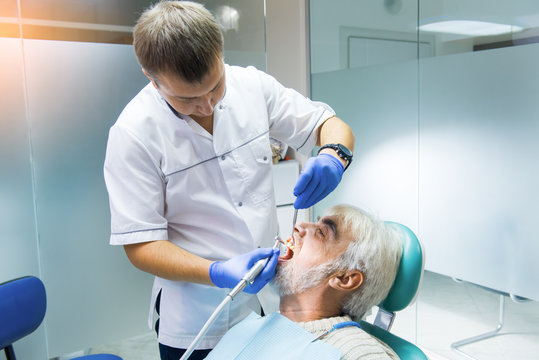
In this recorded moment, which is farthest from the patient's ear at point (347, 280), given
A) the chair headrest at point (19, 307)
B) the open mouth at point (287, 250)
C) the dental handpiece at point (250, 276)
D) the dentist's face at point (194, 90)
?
the chair headrest at point (19, 307)

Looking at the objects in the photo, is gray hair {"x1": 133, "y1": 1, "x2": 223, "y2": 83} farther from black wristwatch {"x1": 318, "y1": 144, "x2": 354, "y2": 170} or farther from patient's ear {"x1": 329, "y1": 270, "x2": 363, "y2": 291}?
patient's ear {"x1": 329, "y1": 270, "x2": 363, "y2": 291}

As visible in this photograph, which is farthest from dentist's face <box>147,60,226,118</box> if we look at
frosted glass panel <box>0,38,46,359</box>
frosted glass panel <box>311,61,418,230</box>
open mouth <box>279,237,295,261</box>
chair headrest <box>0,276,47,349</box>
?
frosted glass panel <box>311,61,418,230</box>

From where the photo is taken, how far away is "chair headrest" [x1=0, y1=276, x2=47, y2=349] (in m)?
1.67

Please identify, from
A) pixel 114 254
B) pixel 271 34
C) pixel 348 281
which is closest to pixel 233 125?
pixel 348 281

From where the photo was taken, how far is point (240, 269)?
45.3 inches

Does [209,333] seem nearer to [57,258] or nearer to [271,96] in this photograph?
[271,96]

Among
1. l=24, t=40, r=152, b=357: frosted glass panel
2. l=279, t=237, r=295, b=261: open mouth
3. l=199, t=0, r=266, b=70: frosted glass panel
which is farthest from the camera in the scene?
l=199, t=0, r=266, b=70: frosted glass panel

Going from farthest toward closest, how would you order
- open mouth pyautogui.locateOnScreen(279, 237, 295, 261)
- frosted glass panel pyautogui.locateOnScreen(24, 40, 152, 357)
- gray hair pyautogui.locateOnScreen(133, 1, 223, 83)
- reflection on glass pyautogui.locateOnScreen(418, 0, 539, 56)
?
frosted glass panel pyautogui.locateOnScreen(24, 40, 152, 357) → reflection on glass pyautogui.locateOnScreen(418, 0, 539, 56) → open mouth pyautogui.locateOnScreen(279, 237, 295, 261) → gray hair pyautogui.locateOnScreen(133, 1, 223, 83)

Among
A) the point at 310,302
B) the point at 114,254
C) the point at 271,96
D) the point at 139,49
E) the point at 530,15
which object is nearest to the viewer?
the point at 139,49

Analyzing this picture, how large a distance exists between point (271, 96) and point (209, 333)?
0.76 meters

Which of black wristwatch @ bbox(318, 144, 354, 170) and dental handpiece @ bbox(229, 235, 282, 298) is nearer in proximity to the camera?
dental handpiece @ bbox(229, 235, 282, 298)

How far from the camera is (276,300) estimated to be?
1.49 m

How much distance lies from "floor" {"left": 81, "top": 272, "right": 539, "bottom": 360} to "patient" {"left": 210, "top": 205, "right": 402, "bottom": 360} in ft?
3.76

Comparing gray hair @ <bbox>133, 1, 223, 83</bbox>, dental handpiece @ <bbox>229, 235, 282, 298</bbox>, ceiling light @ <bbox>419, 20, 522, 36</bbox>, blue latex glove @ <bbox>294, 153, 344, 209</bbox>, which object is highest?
ceiling light @ <bbox>419, 20, 522, 36</bbox>
